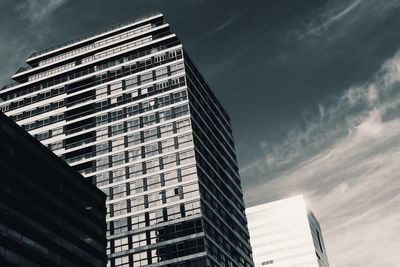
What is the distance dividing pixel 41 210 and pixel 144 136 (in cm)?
5019

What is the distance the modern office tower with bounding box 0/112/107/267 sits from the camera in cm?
7712

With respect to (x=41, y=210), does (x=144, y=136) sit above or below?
above

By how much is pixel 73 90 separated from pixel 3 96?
19.8m

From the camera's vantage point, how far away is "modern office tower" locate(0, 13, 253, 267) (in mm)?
118875

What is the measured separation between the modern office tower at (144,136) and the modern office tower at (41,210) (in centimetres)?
2217

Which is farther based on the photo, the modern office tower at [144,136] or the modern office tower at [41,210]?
the modern office tower at [144,136]

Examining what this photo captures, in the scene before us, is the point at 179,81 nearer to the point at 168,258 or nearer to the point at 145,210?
the point at 145,210

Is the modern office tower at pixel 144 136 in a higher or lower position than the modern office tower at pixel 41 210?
higher

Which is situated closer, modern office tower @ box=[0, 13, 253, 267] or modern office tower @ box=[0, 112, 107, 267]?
modern office tower @ box=[0, 112, 107, 267]

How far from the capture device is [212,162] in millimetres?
136875

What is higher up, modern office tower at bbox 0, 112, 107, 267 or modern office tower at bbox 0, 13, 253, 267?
modern office tower at bbox 0, 13, 253, 267

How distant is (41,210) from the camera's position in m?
83.6

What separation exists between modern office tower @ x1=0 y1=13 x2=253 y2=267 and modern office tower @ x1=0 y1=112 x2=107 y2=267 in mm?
22170

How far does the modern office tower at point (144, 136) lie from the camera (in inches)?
4680
